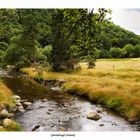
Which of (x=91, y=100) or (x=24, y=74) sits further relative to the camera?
(x=24, y=74)

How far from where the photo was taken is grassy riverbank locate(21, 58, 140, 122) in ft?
57.7

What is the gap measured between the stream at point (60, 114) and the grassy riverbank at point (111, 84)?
504mm

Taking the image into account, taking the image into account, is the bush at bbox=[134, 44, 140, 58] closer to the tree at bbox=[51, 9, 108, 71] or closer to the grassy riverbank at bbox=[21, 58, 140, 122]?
the grassy riverbank at bbox=[21, 58, 140, 122]

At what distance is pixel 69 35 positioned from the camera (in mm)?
15102

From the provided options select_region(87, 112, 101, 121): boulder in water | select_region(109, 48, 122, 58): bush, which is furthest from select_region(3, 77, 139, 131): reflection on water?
select_region(109, 48, 122, 58): bush

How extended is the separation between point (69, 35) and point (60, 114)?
3.54 meters

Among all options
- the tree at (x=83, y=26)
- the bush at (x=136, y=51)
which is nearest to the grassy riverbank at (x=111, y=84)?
the bush at (x=136, y=51)

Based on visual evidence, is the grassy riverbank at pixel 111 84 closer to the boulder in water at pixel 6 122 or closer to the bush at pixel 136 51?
the bush at pixel 136 51

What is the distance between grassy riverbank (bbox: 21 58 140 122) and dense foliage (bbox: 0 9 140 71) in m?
0.71
